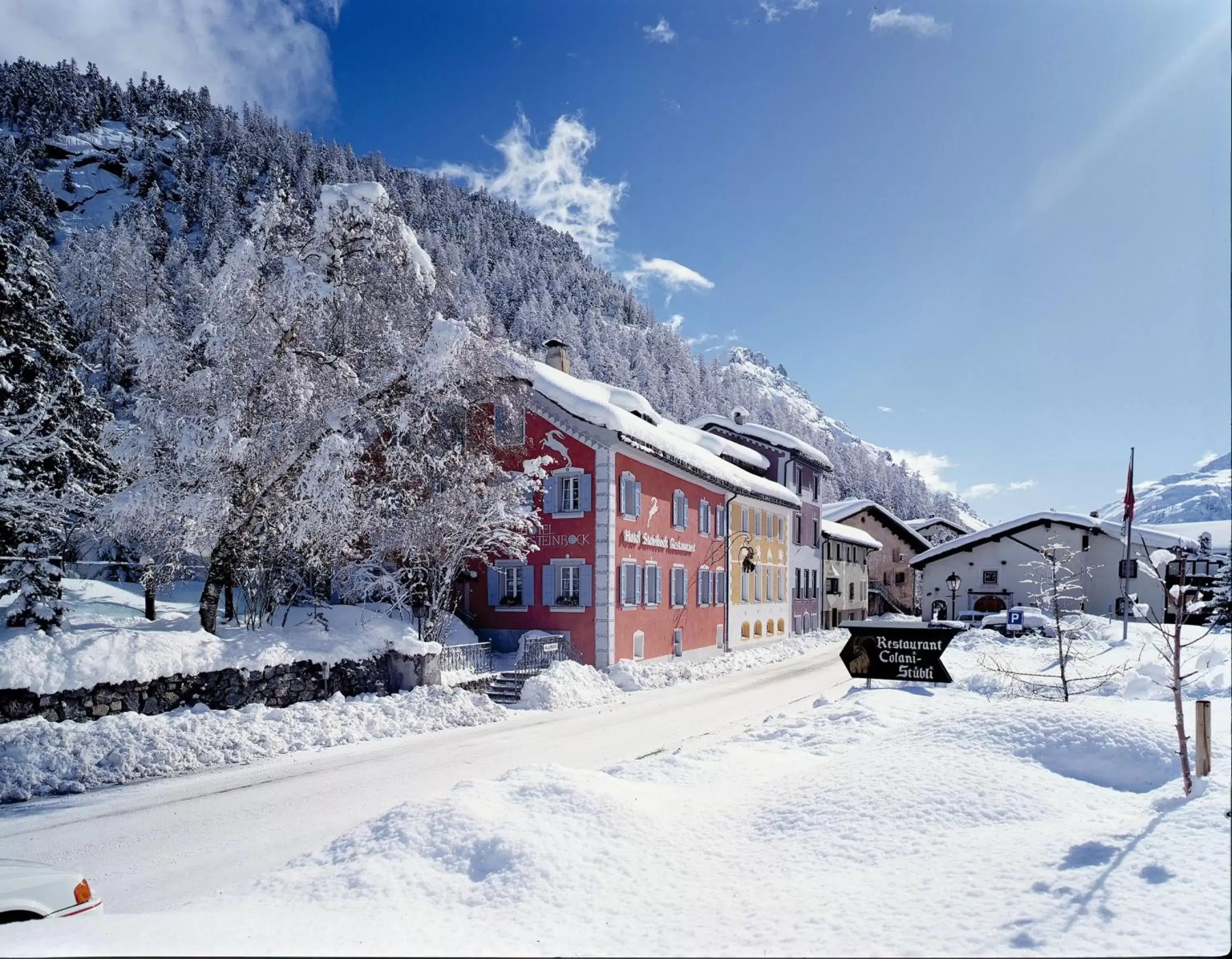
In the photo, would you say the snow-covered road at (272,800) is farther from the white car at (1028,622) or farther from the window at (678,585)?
the white car at (1028,622)

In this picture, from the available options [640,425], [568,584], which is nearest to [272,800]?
[568,584]

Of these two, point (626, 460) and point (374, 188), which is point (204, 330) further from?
point (626, 460)

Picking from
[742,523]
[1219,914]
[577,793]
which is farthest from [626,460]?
[1219,914]

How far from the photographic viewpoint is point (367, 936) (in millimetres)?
4754

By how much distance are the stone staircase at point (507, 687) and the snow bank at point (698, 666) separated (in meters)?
3.26

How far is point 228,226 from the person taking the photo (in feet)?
331

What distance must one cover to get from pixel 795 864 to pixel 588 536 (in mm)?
17389

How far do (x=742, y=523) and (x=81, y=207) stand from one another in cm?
13921

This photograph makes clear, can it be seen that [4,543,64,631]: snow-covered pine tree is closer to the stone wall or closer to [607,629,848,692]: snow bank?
the stone wall

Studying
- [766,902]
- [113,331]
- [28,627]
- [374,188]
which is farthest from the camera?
[113,331]

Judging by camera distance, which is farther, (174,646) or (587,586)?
(587,586)

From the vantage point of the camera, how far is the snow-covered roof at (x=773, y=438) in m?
40.4

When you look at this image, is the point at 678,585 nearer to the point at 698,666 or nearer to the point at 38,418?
the point at 698,666

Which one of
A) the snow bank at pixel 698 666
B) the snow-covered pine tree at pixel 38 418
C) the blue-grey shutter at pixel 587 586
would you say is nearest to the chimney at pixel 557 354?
the blue-grey shutter at pixel 587 586
